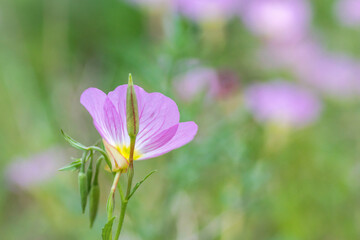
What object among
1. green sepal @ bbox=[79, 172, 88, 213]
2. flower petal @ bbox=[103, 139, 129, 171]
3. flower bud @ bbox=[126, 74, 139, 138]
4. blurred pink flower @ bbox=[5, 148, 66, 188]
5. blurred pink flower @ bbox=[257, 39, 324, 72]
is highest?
flower bud @ bbox=[126, 74, 139, 138]

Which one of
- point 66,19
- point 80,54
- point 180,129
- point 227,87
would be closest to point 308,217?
point 227,87

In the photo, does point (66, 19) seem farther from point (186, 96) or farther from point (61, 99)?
point (186, 96)

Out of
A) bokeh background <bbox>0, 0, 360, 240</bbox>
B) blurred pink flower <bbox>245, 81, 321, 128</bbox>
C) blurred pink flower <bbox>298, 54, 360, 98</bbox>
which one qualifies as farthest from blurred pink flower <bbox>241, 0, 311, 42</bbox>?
blurred pink flower <bbox>245, 81, 321, 128</bbox>

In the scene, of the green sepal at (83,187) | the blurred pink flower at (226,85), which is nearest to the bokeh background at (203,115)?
the blurred pink flower at (226,85)

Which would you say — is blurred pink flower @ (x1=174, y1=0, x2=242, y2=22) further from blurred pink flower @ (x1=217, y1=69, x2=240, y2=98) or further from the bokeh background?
blurred pink flower @ (x1=217, y1=69, x2=240, y2=98)

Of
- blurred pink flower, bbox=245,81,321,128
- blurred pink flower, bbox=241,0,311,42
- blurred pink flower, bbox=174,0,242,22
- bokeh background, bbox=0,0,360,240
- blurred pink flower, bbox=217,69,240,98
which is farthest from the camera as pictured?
blurred pink flower, bbox=241,0,311,42
